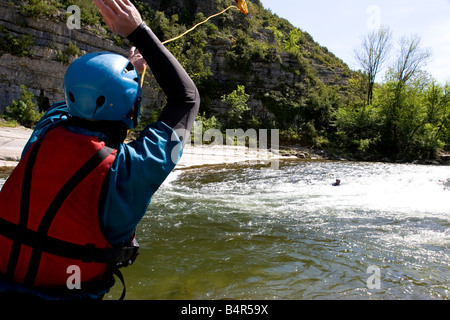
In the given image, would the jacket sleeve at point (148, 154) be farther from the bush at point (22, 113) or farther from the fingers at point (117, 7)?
the bush at point (22, 113)

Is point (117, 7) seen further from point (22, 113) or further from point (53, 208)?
point (22, 113)

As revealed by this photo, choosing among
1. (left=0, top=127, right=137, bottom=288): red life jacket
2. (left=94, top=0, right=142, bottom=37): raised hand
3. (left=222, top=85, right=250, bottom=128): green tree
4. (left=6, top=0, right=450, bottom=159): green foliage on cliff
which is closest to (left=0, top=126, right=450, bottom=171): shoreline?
(left=6, top=0, right=450, bottom=159): green foliage on cliff

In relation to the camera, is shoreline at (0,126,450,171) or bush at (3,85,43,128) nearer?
shoreline at (0,126,450,171)

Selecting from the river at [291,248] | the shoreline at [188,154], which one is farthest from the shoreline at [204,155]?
the river at [291,248]

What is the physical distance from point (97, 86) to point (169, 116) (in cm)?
31

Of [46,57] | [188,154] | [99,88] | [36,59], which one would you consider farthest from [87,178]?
[46,57]

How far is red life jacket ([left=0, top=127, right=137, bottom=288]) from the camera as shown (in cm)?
113

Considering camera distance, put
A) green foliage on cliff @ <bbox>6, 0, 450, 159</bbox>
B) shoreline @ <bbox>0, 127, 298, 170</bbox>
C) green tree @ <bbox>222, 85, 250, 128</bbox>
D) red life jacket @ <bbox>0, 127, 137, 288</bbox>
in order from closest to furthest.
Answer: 1. red life jacket @ <bbox>0, 127, 137, 288</bbox>
2. shoreline @ <bbox>0, 127, 298, 170</bbox>
3. green foliage on cliff @ <bbox>6, 0, 450, 159</bbox>
4. green tree @ <bbox>222, 85, 250, 128</bbox>

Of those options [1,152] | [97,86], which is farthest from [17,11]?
[97,86]

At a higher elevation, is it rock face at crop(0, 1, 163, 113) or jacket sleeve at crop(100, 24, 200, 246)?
rock face at crop(0, 1, 163, 113)

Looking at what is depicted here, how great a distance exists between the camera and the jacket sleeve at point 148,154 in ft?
3.79

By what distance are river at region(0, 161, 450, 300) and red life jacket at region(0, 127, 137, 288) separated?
184 centimetres

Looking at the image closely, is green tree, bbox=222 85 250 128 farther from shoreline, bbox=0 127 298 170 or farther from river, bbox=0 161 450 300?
river, bbox=0 161 450 300
